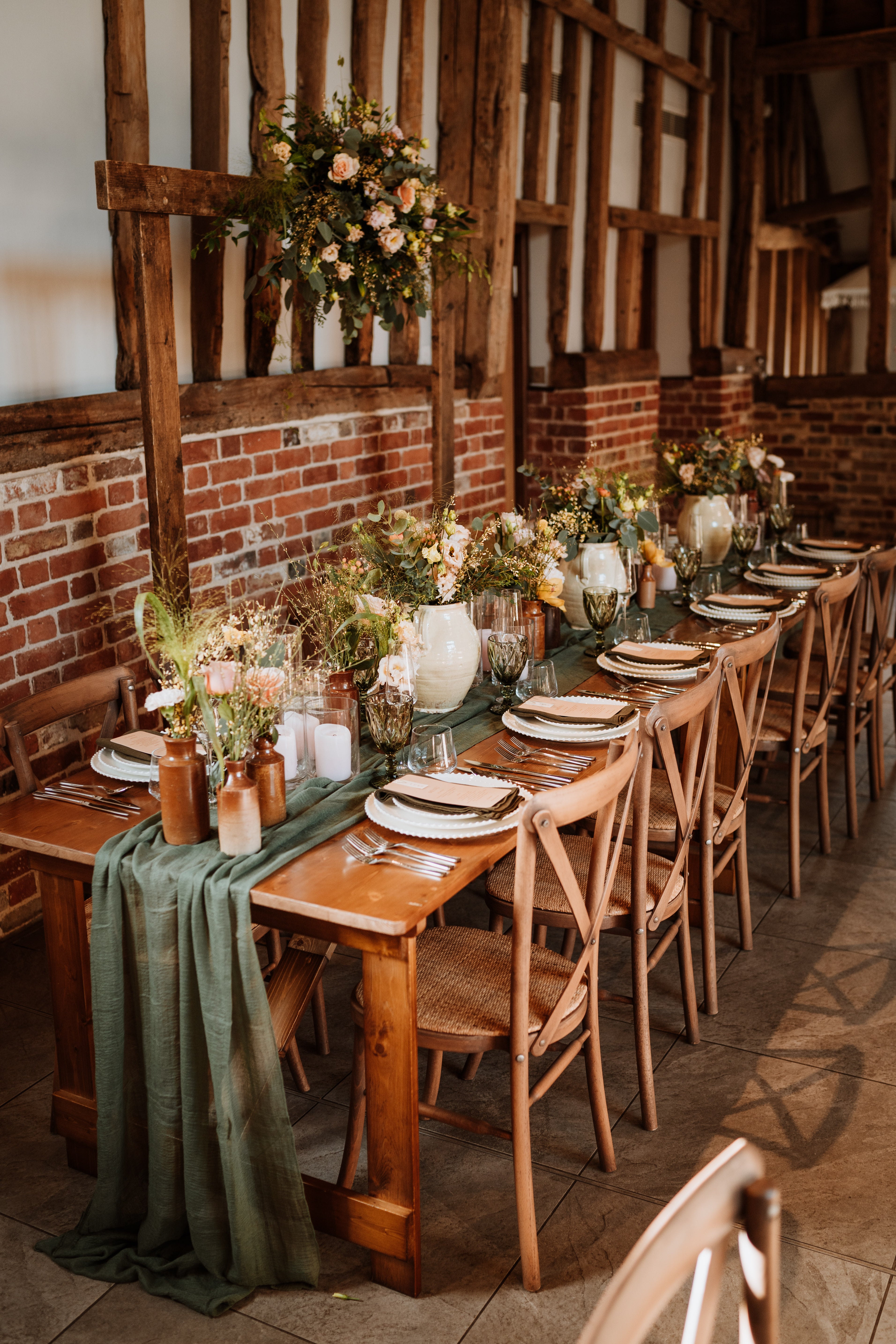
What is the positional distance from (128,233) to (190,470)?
0.74m

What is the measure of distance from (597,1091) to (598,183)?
519 cm

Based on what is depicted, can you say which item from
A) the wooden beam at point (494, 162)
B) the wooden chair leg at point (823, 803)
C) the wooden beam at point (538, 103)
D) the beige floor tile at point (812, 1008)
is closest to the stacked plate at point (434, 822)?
the beige floor tile at point (812, 1008)

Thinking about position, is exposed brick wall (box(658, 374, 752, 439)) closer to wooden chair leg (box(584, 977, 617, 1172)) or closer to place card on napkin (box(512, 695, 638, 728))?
place card on napkin (box(512, 695, 638, 728))

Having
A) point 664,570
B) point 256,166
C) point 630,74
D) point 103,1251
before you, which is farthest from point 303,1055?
point 630,74

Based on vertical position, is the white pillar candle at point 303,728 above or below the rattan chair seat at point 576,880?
above

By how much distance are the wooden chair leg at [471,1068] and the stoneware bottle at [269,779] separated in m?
0.88

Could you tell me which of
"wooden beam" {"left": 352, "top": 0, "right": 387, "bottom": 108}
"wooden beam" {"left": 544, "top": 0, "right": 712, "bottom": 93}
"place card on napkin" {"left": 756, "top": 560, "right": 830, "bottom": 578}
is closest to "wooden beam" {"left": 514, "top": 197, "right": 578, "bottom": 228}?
"wooden beam" {"left": 544, "top": 0, "right": 712, "bottom": 93}

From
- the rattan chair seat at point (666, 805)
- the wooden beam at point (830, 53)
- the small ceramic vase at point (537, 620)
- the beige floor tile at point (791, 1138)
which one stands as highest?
the wooden beam at point (830, 53)

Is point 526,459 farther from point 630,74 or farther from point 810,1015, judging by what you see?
point 810,1015

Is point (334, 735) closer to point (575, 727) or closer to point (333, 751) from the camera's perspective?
point (333, 751)

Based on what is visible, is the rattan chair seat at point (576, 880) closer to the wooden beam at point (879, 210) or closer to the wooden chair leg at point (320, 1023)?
the wooden chair leg at point (320, 1023)

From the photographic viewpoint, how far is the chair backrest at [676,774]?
2406mm

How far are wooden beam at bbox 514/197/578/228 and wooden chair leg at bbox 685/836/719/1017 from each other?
3.66 metres

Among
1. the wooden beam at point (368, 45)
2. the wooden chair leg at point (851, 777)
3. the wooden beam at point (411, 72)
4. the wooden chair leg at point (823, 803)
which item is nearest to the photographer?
the wooden chair leg at point (823, 803)
